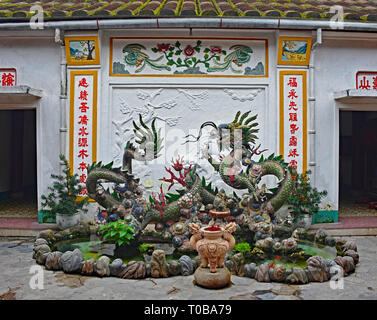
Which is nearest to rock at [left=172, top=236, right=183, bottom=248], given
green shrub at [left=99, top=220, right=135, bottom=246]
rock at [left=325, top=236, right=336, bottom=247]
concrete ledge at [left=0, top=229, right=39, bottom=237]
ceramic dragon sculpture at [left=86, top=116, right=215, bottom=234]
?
ceramic dragon sculpture at [left=86, top=116, right=215, bottom=234]

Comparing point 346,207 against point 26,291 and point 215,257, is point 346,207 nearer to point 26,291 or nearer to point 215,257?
point 215,257

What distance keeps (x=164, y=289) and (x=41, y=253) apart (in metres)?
2.01

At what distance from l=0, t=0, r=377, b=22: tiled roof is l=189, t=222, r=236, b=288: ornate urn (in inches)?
166

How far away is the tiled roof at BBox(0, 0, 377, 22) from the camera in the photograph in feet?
21.3

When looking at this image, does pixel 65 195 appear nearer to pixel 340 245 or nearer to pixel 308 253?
pixel 308 253

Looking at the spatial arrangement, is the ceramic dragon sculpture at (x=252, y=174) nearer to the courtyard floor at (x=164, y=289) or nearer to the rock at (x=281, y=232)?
the rock at (x=281, y=232)

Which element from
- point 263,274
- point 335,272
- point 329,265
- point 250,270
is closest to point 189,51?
point 250,270

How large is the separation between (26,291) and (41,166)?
3568 millimetres

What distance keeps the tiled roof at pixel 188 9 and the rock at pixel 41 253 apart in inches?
167

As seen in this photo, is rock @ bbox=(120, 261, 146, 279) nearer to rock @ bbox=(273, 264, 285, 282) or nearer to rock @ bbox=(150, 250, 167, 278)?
rock @ bbox=(150, 250, 167, 278)

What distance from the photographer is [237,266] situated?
4441 mm

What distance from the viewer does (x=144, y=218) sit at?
18.2ft

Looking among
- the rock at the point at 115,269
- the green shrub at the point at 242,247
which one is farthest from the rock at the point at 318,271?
the rock at the point at 115,269

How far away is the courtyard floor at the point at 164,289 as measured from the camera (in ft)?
12.5
